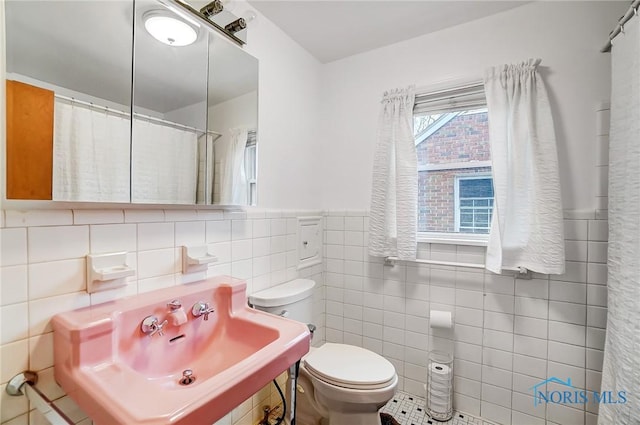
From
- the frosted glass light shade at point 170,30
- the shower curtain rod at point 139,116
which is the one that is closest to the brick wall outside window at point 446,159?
the shower curtain rod at point 139,116

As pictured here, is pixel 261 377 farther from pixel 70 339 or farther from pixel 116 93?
pixel 116 93

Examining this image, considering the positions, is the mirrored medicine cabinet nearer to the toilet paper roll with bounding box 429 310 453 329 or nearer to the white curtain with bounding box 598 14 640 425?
the toilet paper roll with bounding box 429 310 453 329

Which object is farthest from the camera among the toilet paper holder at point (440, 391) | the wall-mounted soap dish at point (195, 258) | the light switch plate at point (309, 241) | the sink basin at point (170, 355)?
the light switch plate at point (309, 241)

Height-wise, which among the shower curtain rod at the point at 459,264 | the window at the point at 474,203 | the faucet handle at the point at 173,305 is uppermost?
the window at the point at 474,203

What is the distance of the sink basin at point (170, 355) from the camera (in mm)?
625

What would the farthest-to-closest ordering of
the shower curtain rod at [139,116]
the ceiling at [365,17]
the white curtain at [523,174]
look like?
the ceiling at [365,17] → the white curtain at [523,174] → the shower curtain rod at [139,116]

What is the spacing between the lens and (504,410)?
5.15ft

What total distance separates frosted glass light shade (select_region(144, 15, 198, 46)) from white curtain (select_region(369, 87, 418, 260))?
1.20 meters

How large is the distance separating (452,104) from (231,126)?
53.1 inches

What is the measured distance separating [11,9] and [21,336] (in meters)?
0.88

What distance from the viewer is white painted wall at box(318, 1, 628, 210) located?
1.40 m

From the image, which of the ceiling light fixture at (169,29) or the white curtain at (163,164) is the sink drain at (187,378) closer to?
the white curtain at (163,164)

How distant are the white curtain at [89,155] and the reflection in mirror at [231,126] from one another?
1.04 feet
